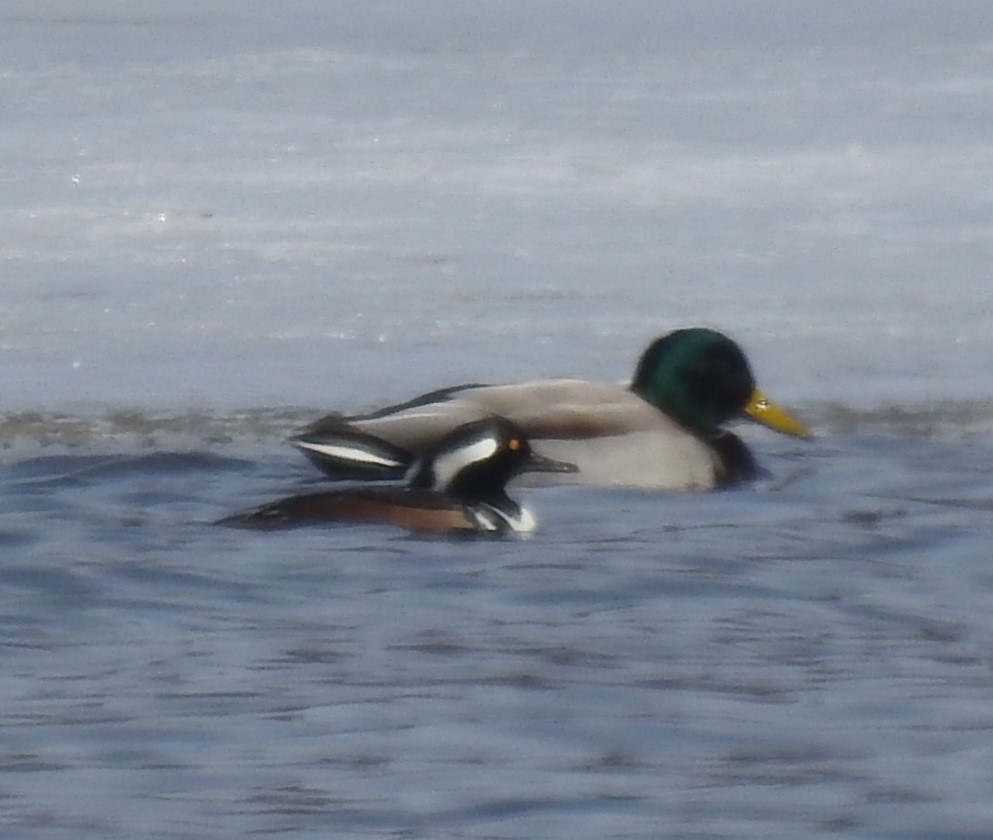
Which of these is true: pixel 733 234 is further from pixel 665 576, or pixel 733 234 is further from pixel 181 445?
pixel 665 576

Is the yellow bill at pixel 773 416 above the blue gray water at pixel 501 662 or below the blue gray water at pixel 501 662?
above

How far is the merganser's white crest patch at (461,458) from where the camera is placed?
7.30 m

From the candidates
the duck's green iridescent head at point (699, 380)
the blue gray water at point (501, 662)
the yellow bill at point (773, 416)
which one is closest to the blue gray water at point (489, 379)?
the blue gray water at point (501, 662)

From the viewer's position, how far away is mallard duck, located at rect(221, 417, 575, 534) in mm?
6820

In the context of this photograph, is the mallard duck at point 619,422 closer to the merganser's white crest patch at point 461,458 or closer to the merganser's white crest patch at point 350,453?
the merganser's white crest patch at point 350,453

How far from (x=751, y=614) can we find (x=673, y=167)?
20.3 ft

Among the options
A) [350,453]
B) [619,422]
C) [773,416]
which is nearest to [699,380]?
[773,416]

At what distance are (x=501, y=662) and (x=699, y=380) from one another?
3.58m

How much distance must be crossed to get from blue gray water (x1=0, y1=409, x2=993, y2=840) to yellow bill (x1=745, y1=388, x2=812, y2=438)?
46 cm

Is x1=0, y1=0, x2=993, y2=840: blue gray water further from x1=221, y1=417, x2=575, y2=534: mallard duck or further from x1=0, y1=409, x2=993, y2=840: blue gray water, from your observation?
x1=221, y1=417, x2=575, y2=534: mallard duck

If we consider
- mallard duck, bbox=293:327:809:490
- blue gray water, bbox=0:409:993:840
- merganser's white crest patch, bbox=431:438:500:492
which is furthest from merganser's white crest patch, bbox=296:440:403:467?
merganser's white crest patch, bbox=431:438:500:492

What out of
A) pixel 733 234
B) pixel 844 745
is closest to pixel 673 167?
pixel 733 234

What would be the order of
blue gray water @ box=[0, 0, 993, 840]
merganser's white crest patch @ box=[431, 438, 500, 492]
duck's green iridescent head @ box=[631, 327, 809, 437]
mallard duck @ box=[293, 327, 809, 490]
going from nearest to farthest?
1. blue gray water @ box=[0, 0, 993, 840]
2. merganser's white crest patch @ box=[431, 438, 500, 492]
3. mallard duck @ box=[293, 327, 809, 490]
4. duck's green iridescent head @ box=[631, 327, 809, 437]

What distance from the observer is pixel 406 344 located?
29.7 ft
